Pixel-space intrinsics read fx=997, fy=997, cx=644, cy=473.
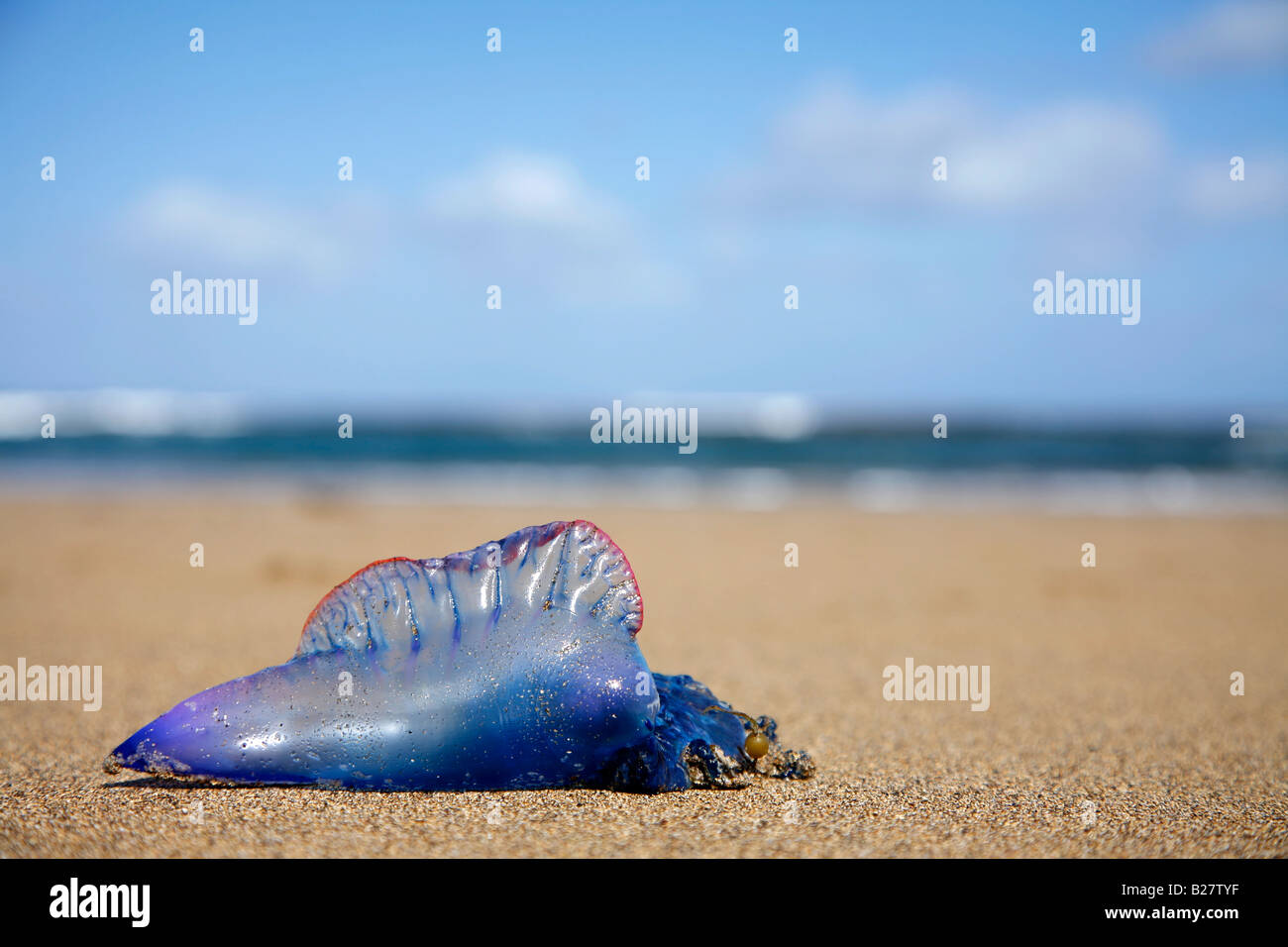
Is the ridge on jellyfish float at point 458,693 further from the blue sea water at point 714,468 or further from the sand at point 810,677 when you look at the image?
the blue sea water at point 714,468

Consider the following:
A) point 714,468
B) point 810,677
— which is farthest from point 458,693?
point 714,468

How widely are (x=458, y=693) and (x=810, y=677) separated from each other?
268 centimetres

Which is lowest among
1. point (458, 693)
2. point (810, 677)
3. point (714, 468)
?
point (810, 677)

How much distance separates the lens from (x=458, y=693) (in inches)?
106

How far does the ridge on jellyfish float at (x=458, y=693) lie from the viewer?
2699 mm

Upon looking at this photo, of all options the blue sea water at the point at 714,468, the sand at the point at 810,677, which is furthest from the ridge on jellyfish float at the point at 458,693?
the blue sea water at the point at 714,468

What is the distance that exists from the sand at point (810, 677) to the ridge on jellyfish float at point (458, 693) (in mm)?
92

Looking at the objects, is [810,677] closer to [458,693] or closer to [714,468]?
[458,693]

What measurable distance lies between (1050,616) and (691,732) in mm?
4554

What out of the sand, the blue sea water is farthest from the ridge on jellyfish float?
the blue sea water
